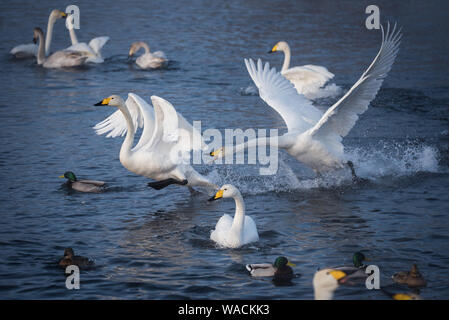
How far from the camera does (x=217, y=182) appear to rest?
11961 millimetres

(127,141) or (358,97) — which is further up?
(358,97)

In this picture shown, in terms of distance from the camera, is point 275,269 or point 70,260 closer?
point 275,269

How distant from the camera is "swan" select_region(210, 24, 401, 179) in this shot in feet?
35.2

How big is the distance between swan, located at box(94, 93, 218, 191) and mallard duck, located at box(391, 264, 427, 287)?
161 inches

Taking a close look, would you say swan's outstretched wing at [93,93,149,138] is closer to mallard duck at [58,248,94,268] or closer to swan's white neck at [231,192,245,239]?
swan's white neck at [231,192,245,239]

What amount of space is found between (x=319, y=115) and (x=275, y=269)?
5015 millimetres

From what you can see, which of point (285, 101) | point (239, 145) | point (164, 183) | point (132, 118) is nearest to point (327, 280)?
point (239, 145)

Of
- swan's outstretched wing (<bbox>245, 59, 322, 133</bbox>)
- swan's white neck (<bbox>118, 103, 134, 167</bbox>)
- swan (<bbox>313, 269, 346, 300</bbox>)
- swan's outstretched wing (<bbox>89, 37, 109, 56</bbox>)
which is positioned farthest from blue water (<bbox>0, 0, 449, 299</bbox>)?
swan (<bbox>313, 269, 346, 300</bbox>)

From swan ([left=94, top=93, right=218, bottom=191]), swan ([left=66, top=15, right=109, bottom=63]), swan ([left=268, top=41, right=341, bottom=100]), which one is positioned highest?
swan ([left=66, top=15, right=109, bottom=63])

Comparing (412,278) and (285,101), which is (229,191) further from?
(285,101)

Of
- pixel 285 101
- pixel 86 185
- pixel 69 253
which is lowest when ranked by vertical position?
pixel 69 253

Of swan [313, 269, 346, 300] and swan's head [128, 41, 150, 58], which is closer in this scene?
swan [313, 269, 346, 300]

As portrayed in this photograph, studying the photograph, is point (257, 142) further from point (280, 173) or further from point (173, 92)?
point (173, 92)

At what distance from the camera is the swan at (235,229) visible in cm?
905
